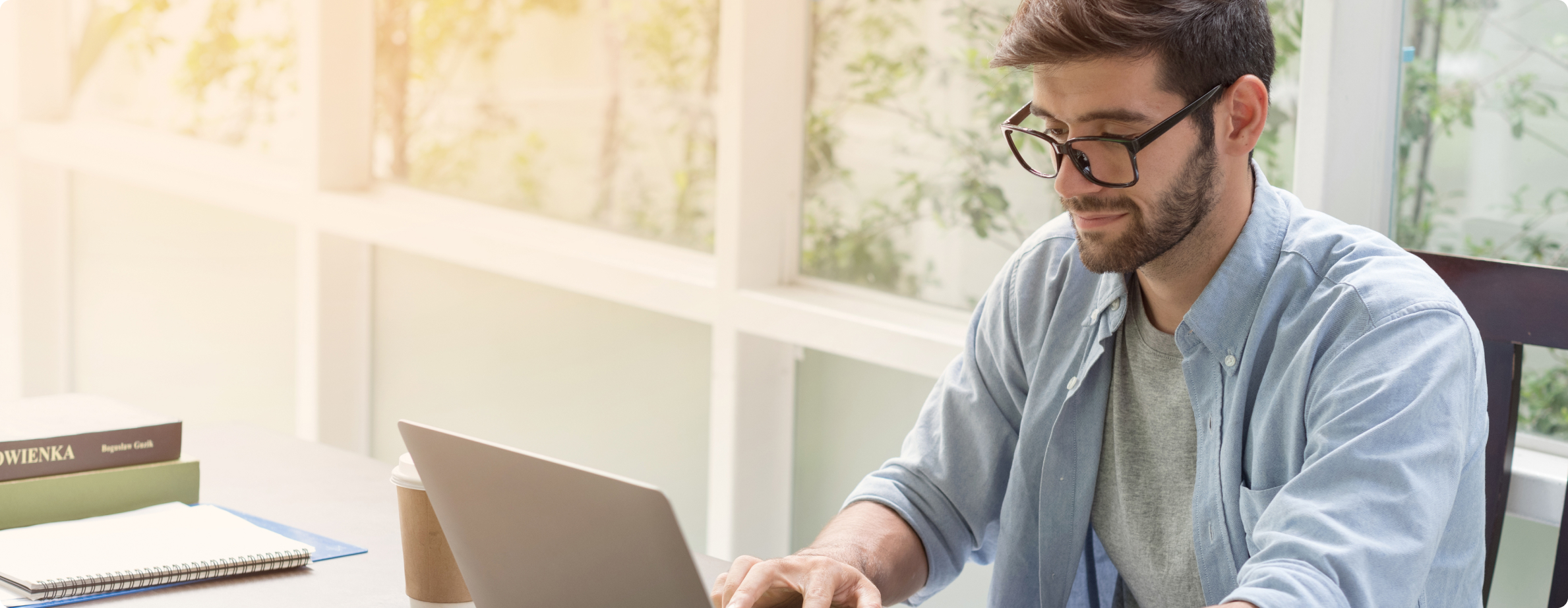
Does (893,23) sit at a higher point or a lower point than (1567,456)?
higher

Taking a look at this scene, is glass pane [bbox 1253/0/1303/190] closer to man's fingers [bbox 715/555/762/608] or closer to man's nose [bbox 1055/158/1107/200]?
man's nose [bbox 1055/158/1107/200]

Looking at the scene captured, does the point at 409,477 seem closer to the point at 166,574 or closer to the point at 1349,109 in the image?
the point at 166,574

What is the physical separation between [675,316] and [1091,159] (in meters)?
1.52

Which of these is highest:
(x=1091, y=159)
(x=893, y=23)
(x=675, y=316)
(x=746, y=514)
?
(x=893, y=23)

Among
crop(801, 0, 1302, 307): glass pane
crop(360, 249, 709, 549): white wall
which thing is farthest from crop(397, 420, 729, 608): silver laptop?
crop(360, 249, 709, 549): white wall

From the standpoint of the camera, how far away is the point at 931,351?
80.2 inches

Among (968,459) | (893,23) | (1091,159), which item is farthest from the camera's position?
(893,23)

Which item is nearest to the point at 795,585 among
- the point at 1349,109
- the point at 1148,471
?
the point at 1148,471

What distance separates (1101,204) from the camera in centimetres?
128

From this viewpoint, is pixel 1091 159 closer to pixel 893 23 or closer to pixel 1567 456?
pixel 1567 456

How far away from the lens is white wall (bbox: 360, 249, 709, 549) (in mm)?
2727

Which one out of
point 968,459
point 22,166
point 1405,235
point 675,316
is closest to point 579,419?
point 675,316

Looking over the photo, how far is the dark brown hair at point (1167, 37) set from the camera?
3.97 ft

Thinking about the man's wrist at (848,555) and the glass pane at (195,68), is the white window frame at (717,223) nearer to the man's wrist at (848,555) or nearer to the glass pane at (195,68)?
the glass pane at (195,68)
